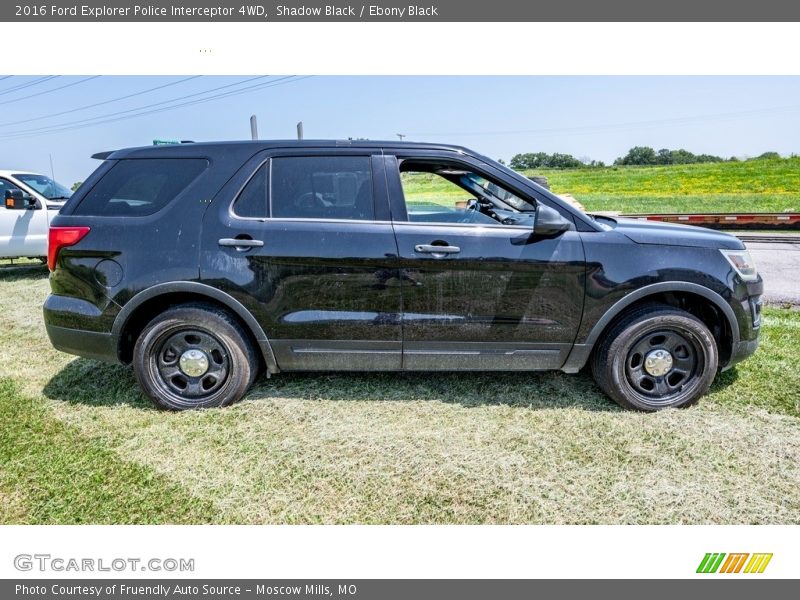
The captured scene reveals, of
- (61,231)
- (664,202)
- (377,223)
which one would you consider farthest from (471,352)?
(664,202)

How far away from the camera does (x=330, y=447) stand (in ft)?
9.99

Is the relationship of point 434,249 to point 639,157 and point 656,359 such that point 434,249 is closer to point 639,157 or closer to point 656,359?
point 656,359

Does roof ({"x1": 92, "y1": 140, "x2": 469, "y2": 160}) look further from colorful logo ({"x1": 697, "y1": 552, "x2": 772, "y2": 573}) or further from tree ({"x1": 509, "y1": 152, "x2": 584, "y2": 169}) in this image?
tree ({"x1": 509, "y1": 152, "x2": 584, "y2": 169})

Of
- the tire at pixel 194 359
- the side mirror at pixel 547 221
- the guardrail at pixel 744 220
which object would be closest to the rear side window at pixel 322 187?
the tire at pixel 194 359

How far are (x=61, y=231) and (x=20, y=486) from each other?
1.67 meters

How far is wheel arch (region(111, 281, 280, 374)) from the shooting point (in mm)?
3363

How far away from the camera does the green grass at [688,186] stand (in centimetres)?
1959

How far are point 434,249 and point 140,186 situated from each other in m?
2.10

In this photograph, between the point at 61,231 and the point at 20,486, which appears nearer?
the point at 20,486

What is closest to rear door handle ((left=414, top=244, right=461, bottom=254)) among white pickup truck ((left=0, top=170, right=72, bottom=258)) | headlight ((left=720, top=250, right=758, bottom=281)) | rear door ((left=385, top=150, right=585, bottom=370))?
rear door ((left=385, top=150, right=585, bottom=370))

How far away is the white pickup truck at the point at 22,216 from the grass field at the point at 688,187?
13829 mm

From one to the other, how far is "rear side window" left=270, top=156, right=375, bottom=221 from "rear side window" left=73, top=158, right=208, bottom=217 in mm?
574

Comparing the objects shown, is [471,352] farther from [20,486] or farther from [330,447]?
[20,486]

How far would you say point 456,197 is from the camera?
387cm
